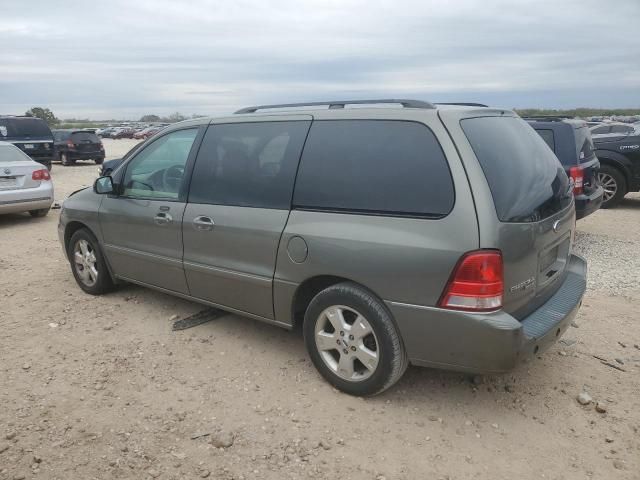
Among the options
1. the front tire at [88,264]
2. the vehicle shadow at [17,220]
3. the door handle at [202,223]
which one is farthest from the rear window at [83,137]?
the door handle at [202,223]

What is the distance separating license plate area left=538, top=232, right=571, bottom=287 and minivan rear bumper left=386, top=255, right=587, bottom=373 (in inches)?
8.4

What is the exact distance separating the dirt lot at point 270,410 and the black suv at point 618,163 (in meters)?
5.94

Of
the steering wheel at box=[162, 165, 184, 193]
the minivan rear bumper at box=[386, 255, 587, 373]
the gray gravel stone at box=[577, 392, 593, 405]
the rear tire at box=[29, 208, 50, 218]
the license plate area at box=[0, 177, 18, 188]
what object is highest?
the steering wheel at box=[162, 165, 184, 193]

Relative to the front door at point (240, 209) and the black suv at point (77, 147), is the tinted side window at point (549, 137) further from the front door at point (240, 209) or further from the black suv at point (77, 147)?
the black suv at point (77, 147)

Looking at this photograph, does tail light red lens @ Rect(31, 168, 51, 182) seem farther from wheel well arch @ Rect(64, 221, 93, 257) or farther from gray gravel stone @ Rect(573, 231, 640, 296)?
gray gravel stone @ Rect(573, 231, 640, 296)

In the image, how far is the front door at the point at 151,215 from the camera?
13.9 ft

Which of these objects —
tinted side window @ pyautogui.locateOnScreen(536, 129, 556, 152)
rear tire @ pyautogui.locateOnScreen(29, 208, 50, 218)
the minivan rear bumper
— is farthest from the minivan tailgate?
rear tire @ pyautogui.locateOnScreen(29, 208, 50, 218)

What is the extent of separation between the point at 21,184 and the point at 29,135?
952 cm

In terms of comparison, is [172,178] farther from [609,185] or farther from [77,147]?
[77,147]

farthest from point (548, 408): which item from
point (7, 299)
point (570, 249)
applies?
point (7, 299)

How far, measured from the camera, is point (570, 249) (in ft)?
12.3

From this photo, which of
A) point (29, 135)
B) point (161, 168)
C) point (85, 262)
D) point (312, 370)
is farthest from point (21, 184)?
point (29, 135)

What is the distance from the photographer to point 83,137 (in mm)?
22188

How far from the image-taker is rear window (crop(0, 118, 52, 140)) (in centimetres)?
1728
